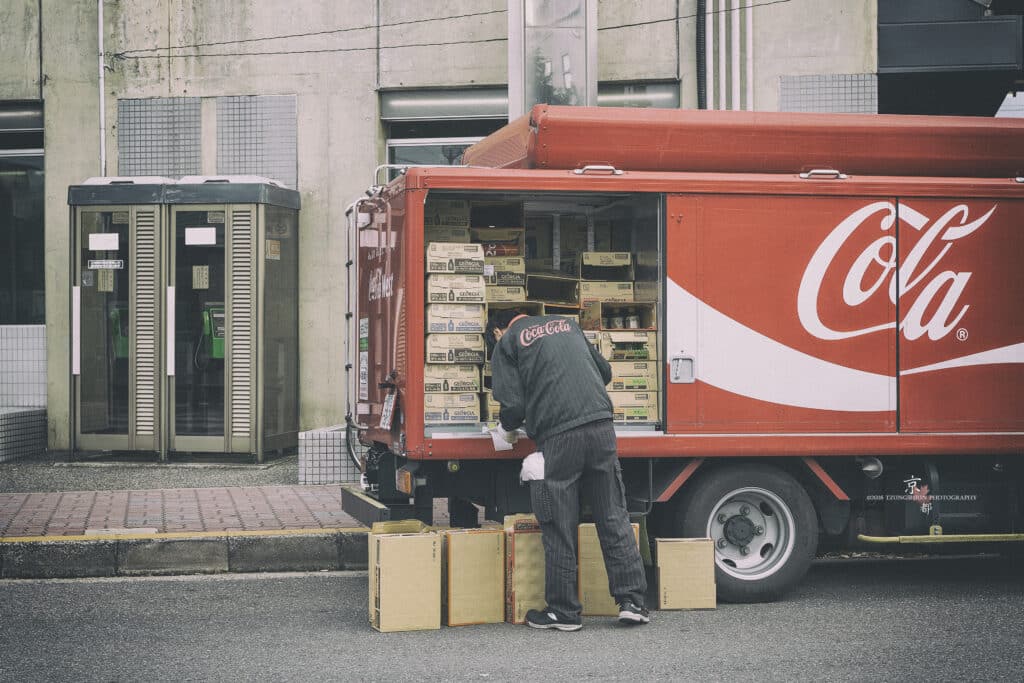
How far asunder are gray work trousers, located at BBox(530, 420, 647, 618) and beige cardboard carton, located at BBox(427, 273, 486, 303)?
1102mm

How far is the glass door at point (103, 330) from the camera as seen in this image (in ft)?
39.8

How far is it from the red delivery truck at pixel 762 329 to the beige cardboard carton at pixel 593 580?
1.82 ft

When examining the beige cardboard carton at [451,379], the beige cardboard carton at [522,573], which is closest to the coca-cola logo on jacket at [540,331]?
the beige cardboard carton at [451,379]

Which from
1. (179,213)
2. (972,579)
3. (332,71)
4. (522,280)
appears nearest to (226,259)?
(179,213)

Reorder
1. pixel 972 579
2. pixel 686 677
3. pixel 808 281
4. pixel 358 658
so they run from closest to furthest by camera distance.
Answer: pixel 686 677
pixel 358 658
pixel 808 281
pixel 972 579

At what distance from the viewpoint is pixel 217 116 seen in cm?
1295

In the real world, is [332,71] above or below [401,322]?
above

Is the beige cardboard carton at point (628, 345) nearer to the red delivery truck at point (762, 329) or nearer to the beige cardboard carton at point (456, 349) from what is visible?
the red delivery truck at point (762, 329)

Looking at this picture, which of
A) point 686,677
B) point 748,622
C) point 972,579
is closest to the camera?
point 686,677

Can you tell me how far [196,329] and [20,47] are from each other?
3925mm

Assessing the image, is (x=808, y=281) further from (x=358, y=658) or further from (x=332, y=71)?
(x=332, y=71)

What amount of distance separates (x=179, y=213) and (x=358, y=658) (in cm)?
725

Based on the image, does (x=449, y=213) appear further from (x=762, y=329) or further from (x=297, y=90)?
(x=297, y=90)

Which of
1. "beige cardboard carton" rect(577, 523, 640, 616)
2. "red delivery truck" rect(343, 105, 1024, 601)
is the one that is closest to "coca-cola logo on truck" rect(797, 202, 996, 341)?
"red delivery truck" rect(343, 105, 1024, 601)
